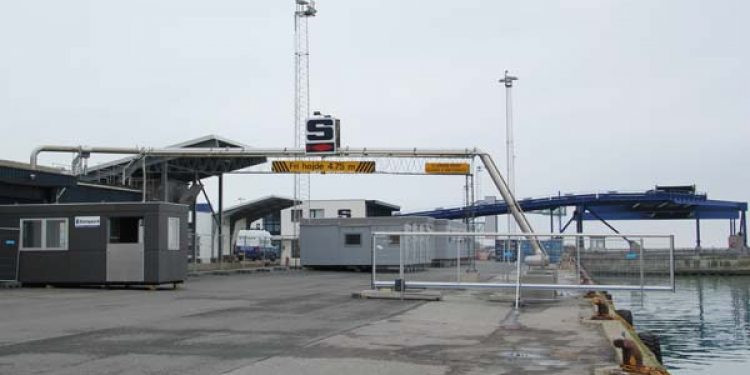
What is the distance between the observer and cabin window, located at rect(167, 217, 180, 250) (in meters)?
26.0

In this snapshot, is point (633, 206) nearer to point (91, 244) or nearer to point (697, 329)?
point (697, 329)

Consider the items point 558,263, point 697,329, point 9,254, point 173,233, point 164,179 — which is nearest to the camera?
point 558,263

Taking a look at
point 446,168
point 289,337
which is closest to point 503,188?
point 446,168

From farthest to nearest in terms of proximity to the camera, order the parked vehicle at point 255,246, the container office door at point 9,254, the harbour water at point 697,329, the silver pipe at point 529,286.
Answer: the parked vehicle at point 255,246, the container office door at point 9,254, the silver pipe at point 529,286, the harbour water at point 697,329

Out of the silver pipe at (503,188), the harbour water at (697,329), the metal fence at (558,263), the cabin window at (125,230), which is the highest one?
the silver pipe at (503,188)

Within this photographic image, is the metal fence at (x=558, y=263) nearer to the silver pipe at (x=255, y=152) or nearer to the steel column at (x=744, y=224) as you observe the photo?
the silver pipe at (x=255, y=152)

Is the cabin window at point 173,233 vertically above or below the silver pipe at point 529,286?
above

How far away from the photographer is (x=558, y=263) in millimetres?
21984

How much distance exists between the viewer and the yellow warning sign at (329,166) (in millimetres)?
47344

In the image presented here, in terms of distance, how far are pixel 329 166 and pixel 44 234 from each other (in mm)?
22744

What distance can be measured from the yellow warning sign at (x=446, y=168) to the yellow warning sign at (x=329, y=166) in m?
3.46

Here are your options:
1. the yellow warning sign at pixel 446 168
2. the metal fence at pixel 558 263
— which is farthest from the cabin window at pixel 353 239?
the metal fence at pixel 558 263

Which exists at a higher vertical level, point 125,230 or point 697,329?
point 125,230

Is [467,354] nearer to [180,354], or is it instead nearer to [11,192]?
[180,354]
